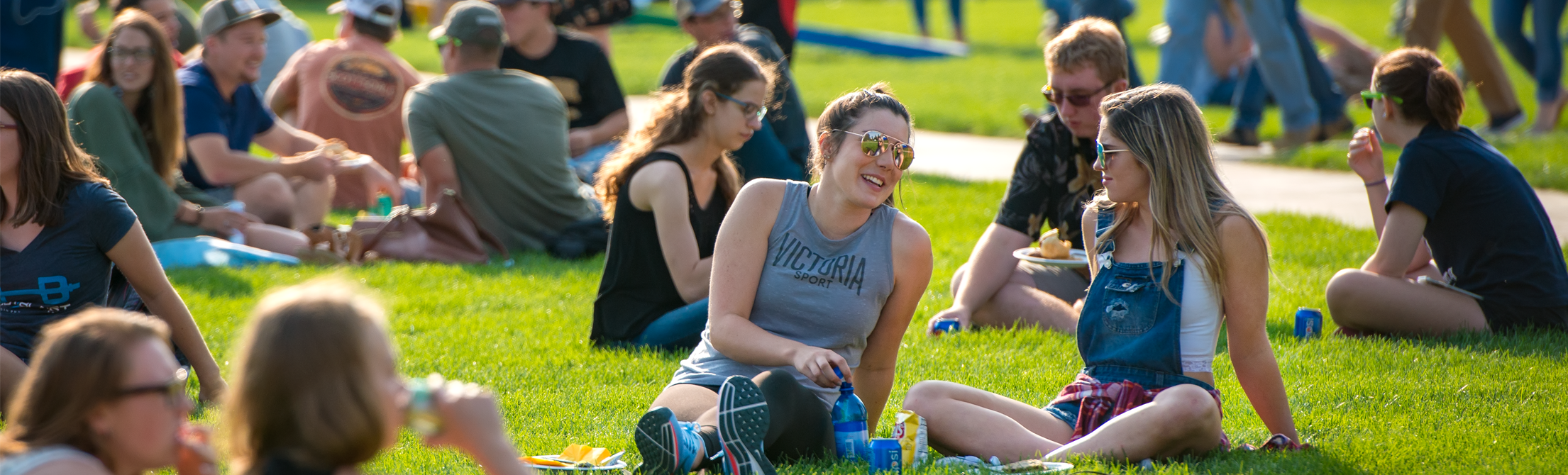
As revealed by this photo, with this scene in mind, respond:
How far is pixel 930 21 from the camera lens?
29.5 m

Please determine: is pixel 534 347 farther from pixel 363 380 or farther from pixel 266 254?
pixel 363 380

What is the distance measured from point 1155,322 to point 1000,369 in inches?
54.4

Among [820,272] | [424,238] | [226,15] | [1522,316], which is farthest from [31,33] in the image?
[1522,316]

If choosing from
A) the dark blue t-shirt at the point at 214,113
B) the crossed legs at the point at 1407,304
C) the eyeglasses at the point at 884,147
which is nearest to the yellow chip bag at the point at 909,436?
the eyeglasses at the point at 884,147

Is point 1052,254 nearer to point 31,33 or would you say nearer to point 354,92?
point 354,92

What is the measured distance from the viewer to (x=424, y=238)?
24.1 feet

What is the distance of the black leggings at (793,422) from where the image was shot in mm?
3383

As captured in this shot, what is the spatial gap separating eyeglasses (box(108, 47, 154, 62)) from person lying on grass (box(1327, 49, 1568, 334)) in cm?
533

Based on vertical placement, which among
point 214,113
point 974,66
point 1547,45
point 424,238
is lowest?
point 974,66

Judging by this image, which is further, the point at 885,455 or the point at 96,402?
the point at 885,455

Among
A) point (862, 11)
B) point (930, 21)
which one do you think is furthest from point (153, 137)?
point (862, 11)

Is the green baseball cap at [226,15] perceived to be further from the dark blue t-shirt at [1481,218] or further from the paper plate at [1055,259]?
the dark blue t-shirt at [1481,218]

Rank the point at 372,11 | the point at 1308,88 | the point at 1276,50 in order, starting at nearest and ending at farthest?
1. the point at 372,11
2. the point at 1276,50
3. the point at 1308,88

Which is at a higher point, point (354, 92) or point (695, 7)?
point (695, 7)
